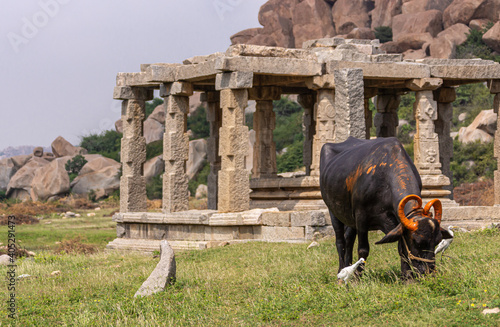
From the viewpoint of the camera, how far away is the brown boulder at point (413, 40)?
4888cm

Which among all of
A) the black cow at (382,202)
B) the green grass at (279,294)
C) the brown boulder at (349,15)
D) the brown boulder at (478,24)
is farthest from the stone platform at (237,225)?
the brown boulder at (349,15)

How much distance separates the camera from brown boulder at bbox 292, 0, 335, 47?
2287 inches

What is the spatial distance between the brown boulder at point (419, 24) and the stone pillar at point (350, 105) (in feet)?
123

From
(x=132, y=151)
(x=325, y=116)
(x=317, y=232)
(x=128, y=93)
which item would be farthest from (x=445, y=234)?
(x=128, y=93)

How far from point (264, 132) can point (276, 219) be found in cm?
596

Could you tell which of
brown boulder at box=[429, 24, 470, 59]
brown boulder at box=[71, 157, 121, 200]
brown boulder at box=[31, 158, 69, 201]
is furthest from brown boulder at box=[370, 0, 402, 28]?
brown boulder at box=[31, 158, 69, 201]

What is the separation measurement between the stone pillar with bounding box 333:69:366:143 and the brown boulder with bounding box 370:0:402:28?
142 feet

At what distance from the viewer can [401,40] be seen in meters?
49.7

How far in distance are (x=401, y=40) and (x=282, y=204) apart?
118ft

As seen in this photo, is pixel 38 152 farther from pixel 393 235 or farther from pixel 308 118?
pixel 393 235

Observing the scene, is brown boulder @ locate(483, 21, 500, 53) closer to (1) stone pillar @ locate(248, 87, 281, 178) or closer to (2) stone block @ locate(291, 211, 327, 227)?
(1) stone pillar @ locate(248, 87, 281, 178)

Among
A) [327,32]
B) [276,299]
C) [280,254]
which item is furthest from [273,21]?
[276,299]

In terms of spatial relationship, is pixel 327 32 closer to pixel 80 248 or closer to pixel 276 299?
pixel 80 248

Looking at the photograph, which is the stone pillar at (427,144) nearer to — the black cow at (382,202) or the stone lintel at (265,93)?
the stone lintel at (265,93)
